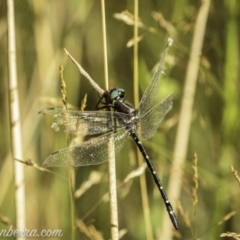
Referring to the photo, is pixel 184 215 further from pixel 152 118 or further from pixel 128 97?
pixel 128 97

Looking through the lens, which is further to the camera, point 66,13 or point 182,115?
point 66,13

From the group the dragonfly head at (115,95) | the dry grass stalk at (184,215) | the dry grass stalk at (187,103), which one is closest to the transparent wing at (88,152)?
the dragonfly head at (115,95)

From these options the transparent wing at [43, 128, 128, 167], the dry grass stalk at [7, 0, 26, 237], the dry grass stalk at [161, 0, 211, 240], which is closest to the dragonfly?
the transparent wing at [43, 128, 128, 167]

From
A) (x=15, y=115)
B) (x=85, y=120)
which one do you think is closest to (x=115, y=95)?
(x=85, y=120)

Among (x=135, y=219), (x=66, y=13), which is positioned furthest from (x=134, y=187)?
(x=66, y=13)

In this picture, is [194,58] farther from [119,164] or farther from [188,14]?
[119,164]

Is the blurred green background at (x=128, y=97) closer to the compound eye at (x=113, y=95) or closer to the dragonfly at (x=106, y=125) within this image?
the dragonfly at (x=106, y=125)
